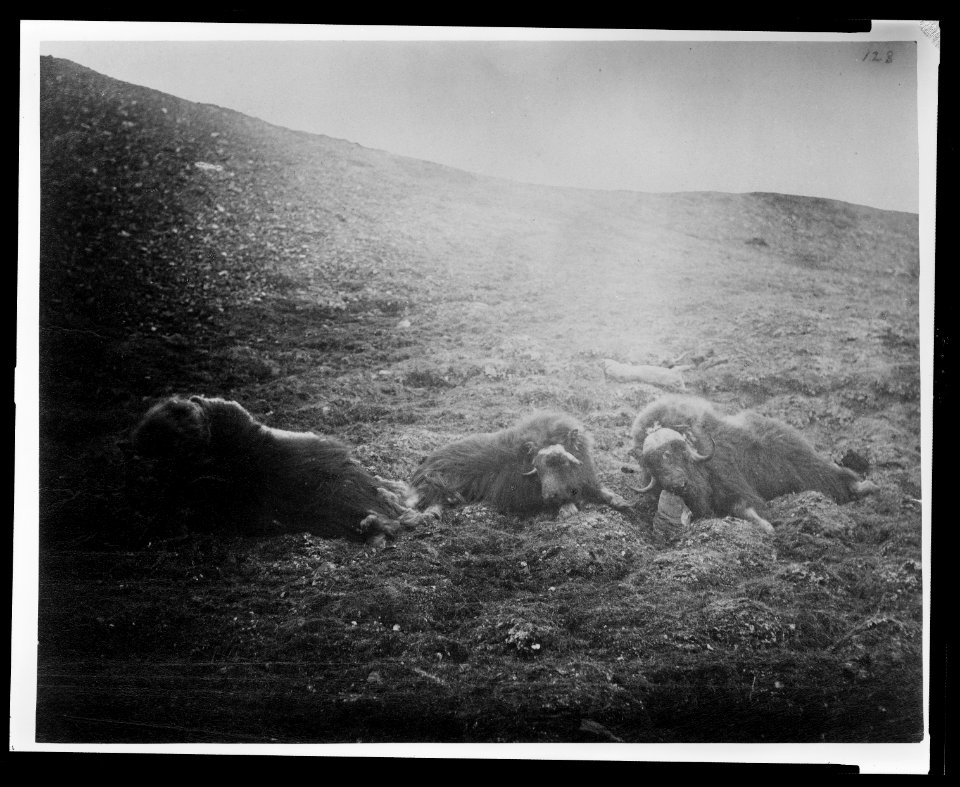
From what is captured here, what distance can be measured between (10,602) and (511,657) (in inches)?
129

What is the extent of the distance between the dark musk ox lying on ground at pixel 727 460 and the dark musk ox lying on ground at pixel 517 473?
0.43 m

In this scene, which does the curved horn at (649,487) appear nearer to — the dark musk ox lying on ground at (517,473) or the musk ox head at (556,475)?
the dark musk ox lying on ground at (517,473)

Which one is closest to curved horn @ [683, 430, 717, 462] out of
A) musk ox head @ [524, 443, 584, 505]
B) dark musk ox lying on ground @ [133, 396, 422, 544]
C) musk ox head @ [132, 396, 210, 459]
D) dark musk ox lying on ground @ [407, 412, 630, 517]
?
dark musk ox lying on ground @ [407, 412, 630, 517]

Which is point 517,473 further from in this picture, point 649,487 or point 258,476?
point 258,476

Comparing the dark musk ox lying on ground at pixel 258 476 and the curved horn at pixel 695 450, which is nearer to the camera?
the dark musk ox lying on ground at pixel 258 476

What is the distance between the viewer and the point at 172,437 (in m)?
5.29

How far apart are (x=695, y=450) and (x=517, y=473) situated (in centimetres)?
124

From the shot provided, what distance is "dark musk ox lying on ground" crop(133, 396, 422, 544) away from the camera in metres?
5.24

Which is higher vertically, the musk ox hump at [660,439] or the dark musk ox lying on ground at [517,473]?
the musk ox hump at [660,439]

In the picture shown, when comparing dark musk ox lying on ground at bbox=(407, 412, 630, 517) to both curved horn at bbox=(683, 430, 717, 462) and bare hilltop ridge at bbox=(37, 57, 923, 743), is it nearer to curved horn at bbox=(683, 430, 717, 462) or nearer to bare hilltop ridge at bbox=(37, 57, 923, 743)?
bare hilltop ridge at bbox=(37, 57, 923, 743)

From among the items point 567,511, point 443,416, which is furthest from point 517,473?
point 443,416

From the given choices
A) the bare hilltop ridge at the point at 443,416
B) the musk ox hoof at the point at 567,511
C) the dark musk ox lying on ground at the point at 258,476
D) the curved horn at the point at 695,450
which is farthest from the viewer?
the curved horn at the point at 695,450

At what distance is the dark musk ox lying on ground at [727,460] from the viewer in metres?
5.43

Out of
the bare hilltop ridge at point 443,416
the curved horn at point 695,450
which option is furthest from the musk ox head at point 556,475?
the curved horn at point 695,450
